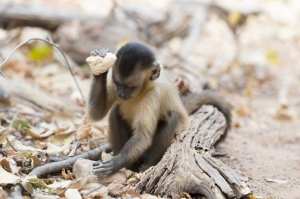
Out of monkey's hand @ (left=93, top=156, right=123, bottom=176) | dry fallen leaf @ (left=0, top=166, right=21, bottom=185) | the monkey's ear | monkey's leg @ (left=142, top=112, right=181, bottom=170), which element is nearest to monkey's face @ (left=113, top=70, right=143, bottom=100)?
the monkey's ear

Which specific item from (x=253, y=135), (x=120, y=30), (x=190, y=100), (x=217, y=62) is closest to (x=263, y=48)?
(x=217, y=62)

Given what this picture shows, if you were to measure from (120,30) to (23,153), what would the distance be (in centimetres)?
507

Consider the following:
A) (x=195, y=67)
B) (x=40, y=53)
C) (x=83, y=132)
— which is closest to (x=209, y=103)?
(x=83, y=132)

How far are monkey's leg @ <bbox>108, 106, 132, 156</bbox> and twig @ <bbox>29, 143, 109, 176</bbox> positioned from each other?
0.56ft

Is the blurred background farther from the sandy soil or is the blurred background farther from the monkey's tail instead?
the monkey's tail

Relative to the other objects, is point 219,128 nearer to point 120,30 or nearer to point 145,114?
point 145,114

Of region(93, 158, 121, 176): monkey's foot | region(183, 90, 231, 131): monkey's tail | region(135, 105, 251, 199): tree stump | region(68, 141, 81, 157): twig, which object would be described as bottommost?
region(68, 141, 81, 157): twig

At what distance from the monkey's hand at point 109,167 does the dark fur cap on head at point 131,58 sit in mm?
787

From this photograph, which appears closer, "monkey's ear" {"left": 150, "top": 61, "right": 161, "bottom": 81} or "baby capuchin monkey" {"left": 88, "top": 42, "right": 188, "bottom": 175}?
"baby capuchin monkey" {"left": 88, "top": 42, "right": 188, "bottom": 175}

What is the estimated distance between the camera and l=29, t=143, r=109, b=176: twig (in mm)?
Result: 4039

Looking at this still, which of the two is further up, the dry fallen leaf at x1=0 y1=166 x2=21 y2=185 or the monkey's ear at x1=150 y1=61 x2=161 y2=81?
the monkey's ear at x1=150 y1=61 x2=161 y2=81

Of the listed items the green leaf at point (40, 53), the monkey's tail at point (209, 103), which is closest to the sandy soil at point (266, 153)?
the monkey's tail at point (209, 103)

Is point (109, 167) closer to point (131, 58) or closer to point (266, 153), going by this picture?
point (131, 58)

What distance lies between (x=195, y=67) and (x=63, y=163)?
5.28 meters
